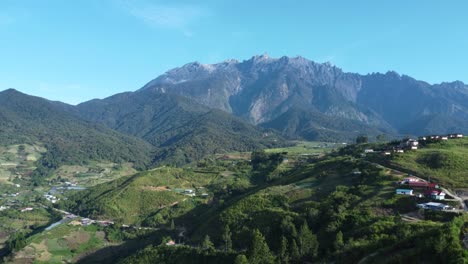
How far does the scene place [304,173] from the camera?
4021 inches

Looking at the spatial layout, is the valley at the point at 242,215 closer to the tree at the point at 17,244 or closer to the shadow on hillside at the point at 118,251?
the shadow on hillside at the point at 118,251

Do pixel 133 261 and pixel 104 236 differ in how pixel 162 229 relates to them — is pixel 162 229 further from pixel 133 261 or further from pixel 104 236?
pixel 133 261

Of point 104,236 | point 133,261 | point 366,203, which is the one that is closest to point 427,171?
point 366,203

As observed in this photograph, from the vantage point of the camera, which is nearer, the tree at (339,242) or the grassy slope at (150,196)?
the tree at (339,242)

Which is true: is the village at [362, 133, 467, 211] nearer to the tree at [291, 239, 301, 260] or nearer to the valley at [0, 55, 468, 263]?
the valley at [0, 55, 468, 263]

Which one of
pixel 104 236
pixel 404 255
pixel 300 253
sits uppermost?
pixel 404 255

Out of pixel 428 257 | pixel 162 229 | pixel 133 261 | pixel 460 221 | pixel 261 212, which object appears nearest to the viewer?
pixel 428 257

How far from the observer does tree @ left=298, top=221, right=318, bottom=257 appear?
56.2 m

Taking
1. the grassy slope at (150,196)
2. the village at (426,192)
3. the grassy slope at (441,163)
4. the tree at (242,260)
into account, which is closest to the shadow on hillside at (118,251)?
the grassy slope at (150,196)

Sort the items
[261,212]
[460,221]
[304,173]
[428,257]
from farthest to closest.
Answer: [304,173], [261,212], [460,221], [428,257]

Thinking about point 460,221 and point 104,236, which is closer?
point 460,221

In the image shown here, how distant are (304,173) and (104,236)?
4944cm

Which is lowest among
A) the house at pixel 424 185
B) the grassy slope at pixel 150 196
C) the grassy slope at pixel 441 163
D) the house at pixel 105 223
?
the house at pixel 105 223

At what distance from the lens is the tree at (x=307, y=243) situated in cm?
5625
